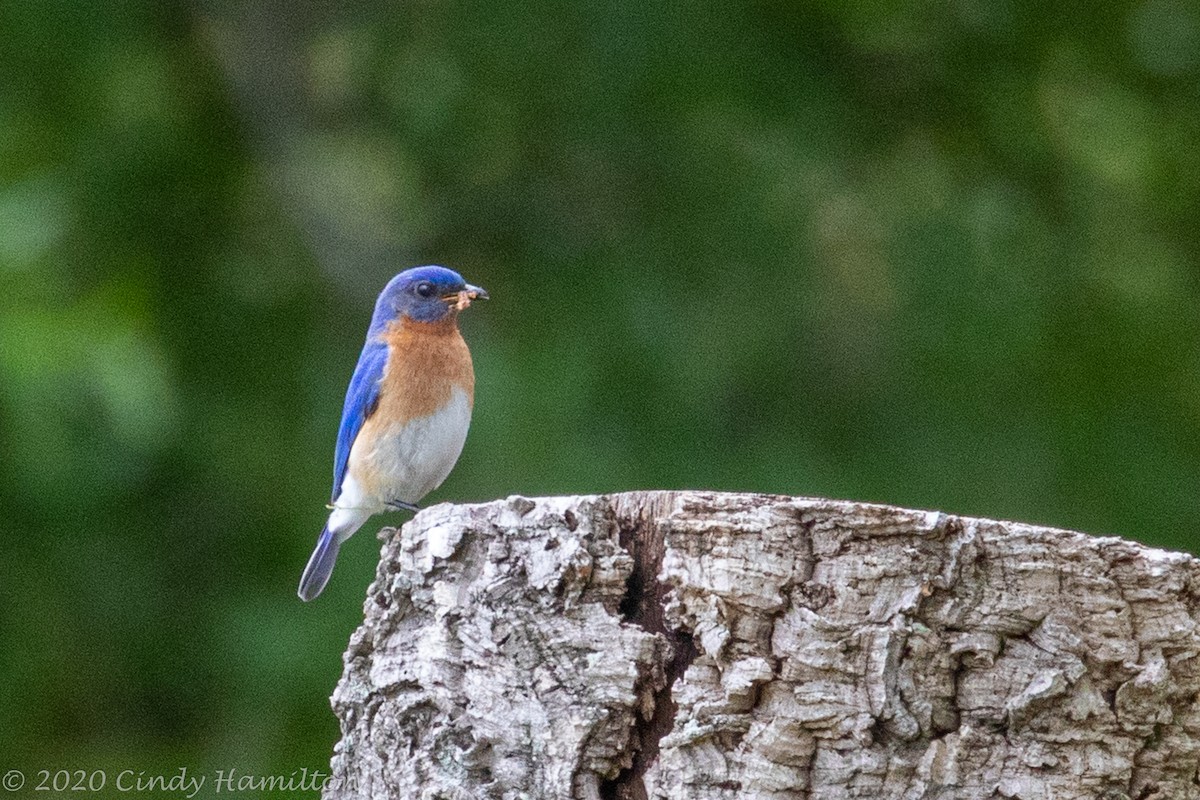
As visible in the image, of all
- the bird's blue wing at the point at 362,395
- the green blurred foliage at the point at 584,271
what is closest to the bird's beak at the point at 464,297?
the bird's blue wing at the point at 362,395

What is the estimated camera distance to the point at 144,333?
6.64m

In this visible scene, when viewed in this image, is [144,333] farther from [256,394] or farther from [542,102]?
[542,102]

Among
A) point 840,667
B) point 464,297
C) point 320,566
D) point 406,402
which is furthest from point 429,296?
point 840,667

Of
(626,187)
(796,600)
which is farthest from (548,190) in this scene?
(796,600)

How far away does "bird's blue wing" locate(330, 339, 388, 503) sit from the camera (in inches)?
239

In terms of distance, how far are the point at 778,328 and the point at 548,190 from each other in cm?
145

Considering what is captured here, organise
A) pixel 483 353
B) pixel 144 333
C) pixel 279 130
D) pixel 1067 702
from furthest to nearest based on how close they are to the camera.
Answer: pixel 279 130
pixel 483 353
pixel 144 333
pixel 1067 702

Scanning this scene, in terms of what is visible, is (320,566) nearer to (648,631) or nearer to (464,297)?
(464,297)

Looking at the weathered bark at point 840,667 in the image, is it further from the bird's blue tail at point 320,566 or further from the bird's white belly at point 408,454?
the bird's blue tail at point 320,566

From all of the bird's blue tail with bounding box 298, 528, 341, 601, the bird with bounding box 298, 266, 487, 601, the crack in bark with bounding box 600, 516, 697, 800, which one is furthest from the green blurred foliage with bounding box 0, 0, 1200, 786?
the crack in bark with bounding box 600, 516, 697, 800

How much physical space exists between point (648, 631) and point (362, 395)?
3.18 metres

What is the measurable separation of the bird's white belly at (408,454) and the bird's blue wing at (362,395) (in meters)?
0.11

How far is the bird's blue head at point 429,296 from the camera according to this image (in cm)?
621

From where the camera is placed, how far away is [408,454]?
19.3 feet
